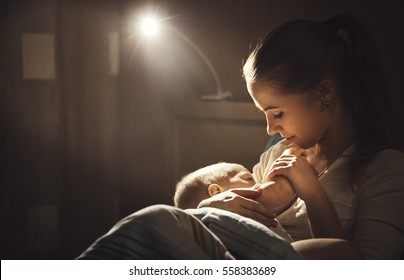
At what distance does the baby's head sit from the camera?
1479 mm

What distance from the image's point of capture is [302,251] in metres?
1.08

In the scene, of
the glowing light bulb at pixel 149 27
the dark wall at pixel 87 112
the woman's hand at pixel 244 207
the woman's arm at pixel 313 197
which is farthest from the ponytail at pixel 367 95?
the glowing light bulb at pixel 149 27

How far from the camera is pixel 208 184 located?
148 cm

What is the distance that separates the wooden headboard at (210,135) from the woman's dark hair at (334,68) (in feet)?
2.57

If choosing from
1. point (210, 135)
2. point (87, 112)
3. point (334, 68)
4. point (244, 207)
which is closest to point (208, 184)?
point (244, 207)

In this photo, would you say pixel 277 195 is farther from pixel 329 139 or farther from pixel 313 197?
pixel 329 139

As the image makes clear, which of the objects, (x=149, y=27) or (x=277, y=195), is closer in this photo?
(x=277, y=195)

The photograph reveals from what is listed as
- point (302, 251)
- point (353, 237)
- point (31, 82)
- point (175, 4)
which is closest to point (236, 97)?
point (175, 4)

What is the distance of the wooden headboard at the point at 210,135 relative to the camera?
7.30 ft

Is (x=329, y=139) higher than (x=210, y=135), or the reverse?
(x=329, y=139)

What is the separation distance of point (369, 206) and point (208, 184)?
1.37 feet

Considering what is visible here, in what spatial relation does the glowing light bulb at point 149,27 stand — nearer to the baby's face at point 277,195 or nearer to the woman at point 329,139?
the woman at point 329,139

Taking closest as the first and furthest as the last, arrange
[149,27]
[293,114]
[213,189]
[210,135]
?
[293,114] < [213,189] < [210,135] < [149,27]
